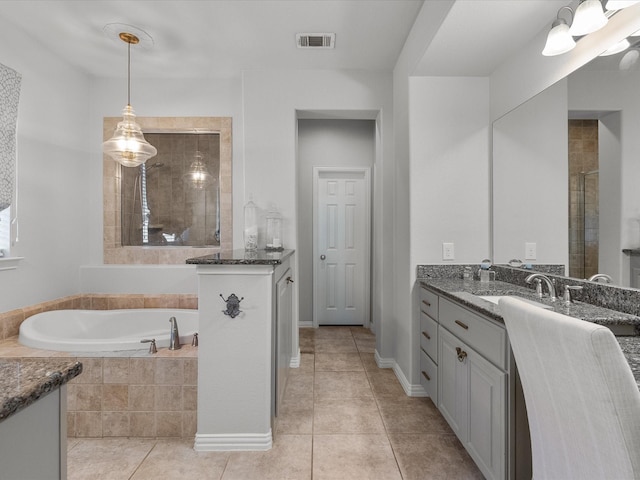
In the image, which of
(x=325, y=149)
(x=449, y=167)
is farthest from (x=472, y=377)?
(x=325, y=149)

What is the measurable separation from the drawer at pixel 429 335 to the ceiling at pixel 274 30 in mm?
1759

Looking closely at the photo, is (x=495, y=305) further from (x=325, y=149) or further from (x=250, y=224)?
(x=325, y=149)

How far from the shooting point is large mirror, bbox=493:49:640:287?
140 cm

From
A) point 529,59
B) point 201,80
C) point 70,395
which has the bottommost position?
point 70,395

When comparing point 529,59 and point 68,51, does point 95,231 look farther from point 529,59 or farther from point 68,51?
point 529,59

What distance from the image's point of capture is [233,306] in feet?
6.07

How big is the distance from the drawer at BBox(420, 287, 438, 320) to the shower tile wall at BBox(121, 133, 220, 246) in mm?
2046

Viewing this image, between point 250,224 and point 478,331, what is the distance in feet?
6.96

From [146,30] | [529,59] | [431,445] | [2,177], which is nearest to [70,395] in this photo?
[2,177]

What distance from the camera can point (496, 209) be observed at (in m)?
2.47

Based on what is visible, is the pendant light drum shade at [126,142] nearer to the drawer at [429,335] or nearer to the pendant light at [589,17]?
the drawer at [429,335]

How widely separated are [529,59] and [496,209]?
964 mm

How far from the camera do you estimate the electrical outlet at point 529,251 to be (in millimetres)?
2086

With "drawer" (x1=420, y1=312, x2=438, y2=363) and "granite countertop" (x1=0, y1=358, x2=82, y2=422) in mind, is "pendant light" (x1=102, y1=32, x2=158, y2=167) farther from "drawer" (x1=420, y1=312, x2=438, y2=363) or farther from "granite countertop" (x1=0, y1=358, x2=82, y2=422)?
"drawer" (x1=420, y1=312, x2=438, y2=363)
